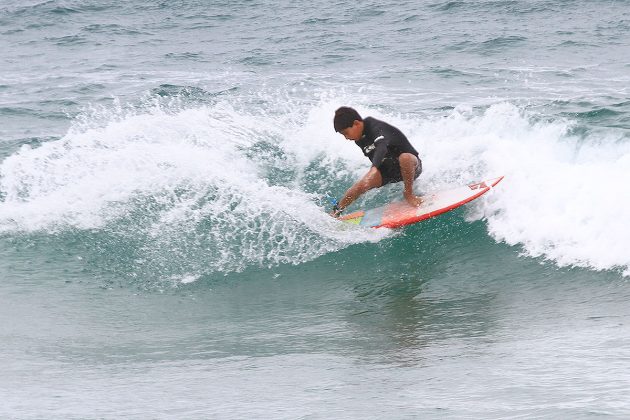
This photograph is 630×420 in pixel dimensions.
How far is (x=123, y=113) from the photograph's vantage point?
1503 cm

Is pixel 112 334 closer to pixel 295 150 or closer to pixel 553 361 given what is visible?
pixel 553 361

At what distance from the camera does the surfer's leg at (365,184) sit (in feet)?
28.3

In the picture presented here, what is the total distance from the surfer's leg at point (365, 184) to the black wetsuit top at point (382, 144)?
3.5 inches

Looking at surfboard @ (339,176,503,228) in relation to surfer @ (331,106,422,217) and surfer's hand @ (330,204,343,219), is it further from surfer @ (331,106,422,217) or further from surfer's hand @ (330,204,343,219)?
Result: surfer @ (331,106,422,217)

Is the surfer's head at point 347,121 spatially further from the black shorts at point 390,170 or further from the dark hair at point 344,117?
the black shorts at point 390,170

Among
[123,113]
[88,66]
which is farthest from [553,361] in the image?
[88,66]

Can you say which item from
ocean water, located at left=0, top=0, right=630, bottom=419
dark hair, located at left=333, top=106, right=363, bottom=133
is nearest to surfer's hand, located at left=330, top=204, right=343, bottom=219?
ocean water, located at left=0, top=0, right=630, bottom=419

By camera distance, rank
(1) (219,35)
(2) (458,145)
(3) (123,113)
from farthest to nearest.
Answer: (1) (219,35), (3) (123,113), (2) (458,145)

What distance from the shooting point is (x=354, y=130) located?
845 cm

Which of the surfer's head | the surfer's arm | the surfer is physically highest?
the surfer's head

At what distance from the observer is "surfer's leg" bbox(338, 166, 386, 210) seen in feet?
28.3

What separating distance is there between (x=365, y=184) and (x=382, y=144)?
18.8 inches

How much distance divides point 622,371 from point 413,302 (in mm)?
3139

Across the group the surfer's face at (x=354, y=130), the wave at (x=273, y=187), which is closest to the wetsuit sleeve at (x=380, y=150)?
the surfer's face at (x=354, y=130)
